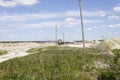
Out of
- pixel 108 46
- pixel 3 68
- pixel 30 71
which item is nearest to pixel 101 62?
pixel 30 71

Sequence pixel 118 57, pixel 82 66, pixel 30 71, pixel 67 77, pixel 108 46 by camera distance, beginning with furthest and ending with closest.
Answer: pixel 108 46, pixel 82 66, pixel 30 71, pixel 67 77, pixel 118 57

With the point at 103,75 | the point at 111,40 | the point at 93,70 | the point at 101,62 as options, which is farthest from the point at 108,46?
the point at 103,75

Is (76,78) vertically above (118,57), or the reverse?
(118,57)

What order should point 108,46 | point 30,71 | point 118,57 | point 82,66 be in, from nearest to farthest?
point 118,57 < point 30,71 < point 82,66 < point 108,46

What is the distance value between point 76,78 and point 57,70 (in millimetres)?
5250

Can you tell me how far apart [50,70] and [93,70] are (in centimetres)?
492

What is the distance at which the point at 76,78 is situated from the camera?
90.3 ft

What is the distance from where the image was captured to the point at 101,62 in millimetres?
37219

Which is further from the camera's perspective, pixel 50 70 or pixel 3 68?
pixel 3 68

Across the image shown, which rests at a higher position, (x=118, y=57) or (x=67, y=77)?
(x=118, y=57)

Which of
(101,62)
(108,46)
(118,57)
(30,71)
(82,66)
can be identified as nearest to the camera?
(118,57)

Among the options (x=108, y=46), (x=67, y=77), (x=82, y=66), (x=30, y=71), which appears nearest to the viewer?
(x=67, y=77)

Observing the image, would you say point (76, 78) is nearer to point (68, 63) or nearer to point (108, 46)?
point (68, 63)

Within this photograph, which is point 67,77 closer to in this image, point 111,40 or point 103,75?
point 103,75
